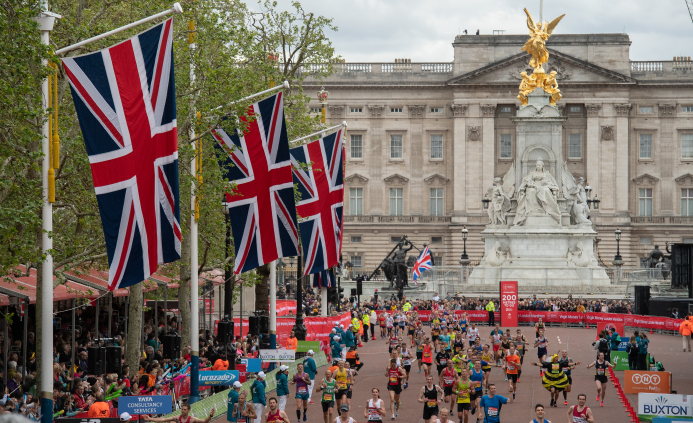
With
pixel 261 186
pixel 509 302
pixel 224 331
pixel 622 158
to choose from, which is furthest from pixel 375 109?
pixel 261 186

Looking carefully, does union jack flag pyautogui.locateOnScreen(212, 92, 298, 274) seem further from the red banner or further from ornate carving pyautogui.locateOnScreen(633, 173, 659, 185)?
ornate carving pyautogui.locateOnScreen(633, 173, 659, 185)

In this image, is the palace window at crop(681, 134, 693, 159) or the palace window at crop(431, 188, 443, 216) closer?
the palace window at crop(681, 134, 693, 159)

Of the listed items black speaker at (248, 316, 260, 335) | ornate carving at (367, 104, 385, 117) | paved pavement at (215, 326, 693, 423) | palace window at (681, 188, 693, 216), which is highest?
ornate carving at (367, 104, 385, 117)

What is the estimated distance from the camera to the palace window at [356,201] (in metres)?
90.6

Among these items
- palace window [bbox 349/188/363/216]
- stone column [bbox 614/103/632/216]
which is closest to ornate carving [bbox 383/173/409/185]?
palace window [bbox 349/188/363/216]

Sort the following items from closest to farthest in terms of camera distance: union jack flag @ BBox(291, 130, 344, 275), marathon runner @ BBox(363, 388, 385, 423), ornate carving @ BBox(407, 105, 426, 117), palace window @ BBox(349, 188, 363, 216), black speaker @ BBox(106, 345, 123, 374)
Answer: marathon runner @ BBox(363, 388, 385, 423) < black speaker @ BBox(106, 345, 123, 374) < union jack flag @ BBox(291, 130, 344, 275) < ornate carving @ BBox(407, 105, 426, 117) < palace window @ BBox(349, 188, 363, 216)

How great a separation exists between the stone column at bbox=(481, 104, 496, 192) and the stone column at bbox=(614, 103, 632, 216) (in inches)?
456

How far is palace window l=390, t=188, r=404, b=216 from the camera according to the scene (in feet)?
298

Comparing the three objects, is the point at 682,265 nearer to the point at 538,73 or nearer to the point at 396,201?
the point at 538,73

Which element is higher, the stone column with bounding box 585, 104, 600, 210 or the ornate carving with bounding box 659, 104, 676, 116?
the ornate carving with bounding box 659, 104, 676, 116

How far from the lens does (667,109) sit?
8762cm

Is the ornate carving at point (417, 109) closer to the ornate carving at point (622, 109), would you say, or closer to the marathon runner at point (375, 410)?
the ornate carving at point (622, 109)

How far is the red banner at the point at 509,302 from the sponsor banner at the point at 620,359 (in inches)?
557

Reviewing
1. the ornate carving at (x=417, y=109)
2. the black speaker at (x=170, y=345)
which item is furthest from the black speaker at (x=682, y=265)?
the ornate carving at (x=417, y=109)
